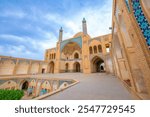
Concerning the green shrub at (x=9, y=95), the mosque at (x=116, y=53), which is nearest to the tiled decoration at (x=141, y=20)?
the mosque at (x=116, y=53)

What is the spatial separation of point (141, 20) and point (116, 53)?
193 inches

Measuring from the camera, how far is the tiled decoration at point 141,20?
1936 millimetres

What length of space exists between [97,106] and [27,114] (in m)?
1.38

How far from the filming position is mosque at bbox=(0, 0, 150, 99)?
6.80 feet

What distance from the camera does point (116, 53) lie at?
665 cm

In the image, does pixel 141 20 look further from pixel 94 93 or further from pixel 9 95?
pixel 9 95

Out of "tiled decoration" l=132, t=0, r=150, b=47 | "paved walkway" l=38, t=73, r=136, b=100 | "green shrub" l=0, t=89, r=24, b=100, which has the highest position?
"tiled decoration" l=132, t=0, r=150, b=47

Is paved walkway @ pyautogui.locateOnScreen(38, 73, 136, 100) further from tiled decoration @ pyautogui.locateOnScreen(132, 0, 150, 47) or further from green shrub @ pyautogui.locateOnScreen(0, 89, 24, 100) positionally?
green shrub @ pyautogui.locateOnScreen(0, 89, 24, 100)

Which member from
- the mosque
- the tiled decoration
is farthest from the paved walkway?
the tiled decoration

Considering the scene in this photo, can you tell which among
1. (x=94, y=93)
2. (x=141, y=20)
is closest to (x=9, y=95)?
(x=94, y=93)

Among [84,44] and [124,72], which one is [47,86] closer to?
[124,72]

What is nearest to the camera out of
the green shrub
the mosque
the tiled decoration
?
the tiled decoration

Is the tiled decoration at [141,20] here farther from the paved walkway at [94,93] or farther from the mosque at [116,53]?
the paved walkway at [94,93]

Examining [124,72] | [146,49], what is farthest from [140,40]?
[124,72]
